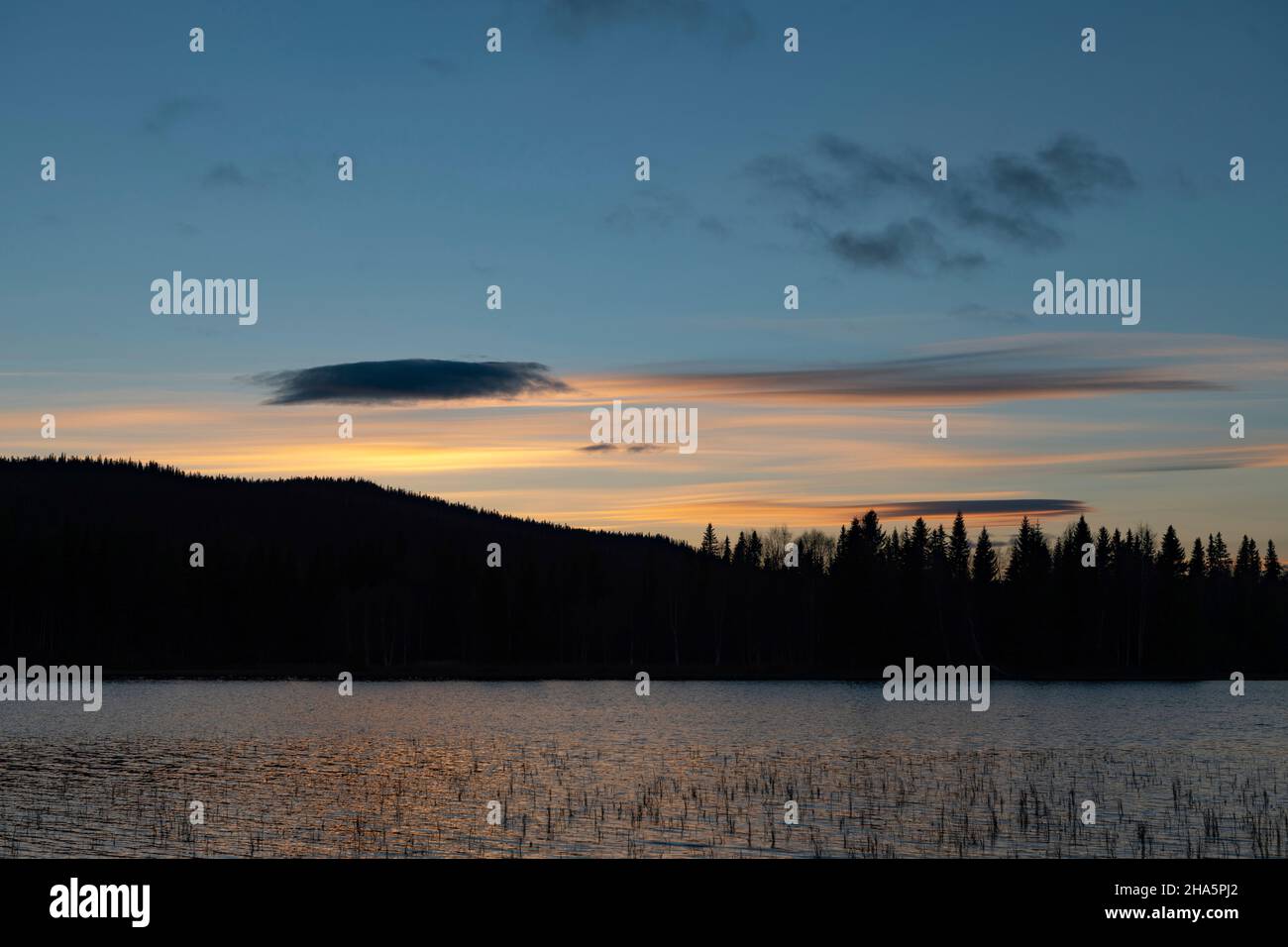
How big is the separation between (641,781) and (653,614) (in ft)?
368

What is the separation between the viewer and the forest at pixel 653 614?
142125mm

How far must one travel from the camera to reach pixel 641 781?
47062mm

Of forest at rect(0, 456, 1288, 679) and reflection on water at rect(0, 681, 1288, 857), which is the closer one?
reflection on water at rect(0, 681, 1288, 857)

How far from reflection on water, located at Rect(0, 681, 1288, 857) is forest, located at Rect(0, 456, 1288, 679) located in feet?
182

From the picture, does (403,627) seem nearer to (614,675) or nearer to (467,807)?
(614,675)

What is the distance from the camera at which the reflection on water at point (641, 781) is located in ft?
115

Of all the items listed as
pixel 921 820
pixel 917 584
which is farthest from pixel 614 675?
pixel 921 820

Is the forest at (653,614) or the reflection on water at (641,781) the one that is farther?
the forest at (653,614)

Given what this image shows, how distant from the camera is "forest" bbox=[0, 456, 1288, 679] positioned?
14212cm

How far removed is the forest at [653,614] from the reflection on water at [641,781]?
55509 millimetres

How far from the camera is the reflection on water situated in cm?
3491
